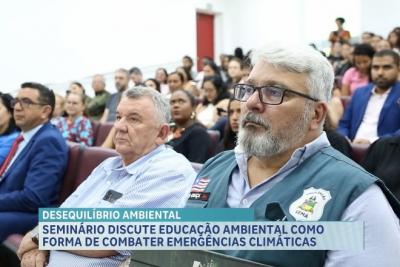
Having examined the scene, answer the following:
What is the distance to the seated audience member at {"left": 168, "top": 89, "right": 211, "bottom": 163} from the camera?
11.3 feet

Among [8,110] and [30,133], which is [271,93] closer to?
[30,133]

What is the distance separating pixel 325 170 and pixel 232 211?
319mm

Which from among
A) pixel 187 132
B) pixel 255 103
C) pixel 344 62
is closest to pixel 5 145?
pixel 187 132

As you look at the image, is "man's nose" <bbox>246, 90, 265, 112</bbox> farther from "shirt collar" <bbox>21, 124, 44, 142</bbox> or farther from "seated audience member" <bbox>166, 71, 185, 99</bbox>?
"seated audience member" <bbox>166, 71, 185, 99</bbox>

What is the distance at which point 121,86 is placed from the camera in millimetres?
7496

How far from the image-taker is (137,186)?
1.88 metres

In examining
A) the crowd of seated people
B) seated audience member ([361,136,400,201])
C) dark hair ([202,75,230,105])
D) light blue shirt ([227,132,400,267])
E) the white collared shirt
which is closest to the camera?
light blue shirt ([227,132,400,267])

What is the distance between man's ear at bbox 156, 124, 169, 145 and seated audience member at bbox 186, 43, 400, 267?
72 cm

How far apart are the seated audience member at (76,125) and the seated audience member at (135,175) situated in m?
2.76

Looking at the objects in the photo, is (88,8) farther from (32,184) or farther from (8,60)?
(32,184)

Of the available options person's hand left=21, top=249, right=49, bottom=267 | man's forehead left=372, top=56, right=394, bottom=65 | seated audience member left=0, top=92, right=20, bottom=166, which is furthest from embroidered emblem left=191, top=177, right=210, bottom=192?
man's forehead left=372, top=56, right=394, bottom=65

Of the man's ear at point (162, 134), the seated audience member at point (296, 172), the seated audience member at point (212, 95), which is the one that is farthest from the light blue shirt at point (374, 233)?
the seated audience member at point (212, 95)

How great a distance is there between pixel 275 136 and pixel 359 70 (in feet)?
15.0

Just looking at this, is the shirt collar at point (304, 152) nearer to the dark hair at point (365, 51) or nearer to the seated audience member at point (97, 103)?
the dark hair at point (365, 51)
